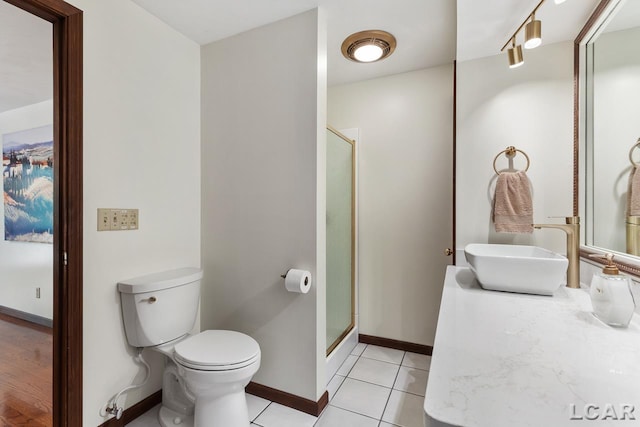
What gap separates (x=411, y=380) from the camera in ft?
6.46

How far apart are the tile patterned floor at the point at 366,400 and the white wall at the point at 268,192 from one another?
0.43 feet

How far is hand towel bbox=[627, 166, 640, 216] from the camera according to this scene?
43.7 inches

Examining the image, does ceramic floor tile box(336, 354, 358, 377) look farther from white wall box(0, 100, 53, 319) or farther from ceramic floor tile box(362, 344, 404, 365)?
white wall box(0, 100, 53, 319)

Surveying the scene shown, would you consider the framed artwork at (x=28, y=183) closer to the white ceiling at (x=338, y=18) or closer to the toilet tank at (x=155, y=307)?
the toilet tank at (x=155, y=307)

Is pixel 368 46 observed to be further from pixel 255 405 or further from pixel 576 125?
pixel 255 405

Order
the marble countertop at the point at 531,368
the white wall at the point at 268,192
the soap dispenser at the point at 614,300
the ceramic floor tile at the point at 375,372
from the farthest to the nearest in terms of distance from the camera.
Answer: the ceramic floor tile at the point at 375,372 < the white wall at the point at 268,192 < the soap dispenser at the point at 614,300 < the marble countertop at the point at 531,368

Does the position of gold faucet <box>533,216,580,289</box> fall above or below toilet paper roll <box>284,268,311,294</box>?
above

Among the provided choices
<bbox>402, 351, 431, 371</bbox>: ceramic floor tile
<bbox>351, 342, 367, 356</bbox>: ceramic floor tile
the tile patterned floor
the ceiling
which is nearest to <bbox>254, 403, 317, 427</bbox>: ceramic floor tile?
the tile patterned floor

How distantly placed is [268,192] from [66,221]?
38.7 inches

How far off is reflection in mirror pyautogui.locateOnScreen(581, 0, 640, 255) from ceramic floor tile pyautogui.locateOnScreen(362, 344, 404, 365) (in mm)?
1475

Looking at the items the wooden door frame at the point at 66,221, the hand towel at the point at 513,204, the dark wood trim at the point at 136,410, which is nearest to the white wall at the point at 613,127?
the hand towel at the point at 513,204

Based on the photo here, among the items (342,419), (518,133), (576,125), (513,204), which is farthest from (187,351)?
(576,125)

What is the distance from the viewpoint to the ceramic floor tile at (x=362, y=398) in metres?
1.68

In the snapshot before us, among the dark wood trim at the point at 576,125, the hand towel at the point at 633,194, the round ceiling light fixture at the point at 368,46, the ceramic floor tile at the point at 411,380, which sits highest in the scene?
the round ceiling light fixture at the point at 368,46
